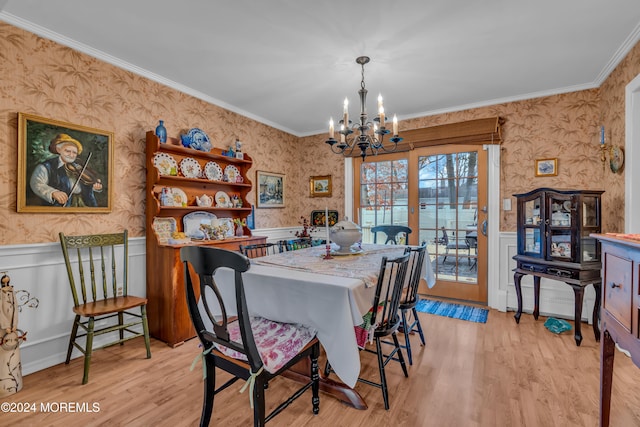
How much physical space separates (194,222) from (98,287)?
99cm

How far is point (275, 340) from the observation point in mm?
1547

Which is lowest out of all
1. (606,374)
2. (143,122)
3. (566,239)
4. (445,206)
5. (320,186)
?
(606,374)

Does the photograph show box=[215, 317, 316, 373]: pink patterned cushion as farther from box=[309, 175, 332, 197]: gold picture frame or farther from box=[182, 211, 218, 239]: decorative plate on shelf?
box=[309, 175, 332, 197]: gold picture frame

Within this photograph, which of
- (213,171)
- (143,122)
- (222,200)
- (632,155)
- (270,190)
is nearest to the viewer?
(632,155)

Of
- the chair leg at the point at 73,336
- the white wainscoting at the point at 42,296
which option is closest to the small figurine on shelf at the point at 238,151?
the white wainscoting at the point at 42,296

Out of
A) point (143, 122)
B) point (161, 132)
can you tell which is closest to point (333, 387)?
point (161, 132)

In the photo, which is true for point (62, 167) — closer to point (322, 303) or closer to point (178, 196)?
point (178, 196)

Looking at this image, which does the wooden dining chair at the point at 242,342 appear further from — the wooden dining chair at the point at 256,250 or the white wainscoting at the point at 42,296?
the white wainscoting at the point at 42,296

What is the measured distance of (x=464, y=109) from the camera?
3.75 metres

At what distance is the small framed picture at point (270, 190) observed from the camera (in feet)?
14.0

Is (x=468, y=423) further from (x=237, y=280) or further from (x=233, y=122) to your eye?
(x=233, y=122)

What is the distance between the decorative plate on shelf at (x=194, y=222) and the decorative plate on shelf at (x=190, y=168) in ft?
1.32

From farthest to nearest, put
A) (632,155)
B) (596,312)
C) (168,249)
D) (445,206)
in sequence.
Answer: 1. (445,206)
2. (596,312)
3. (168,249)
4. (632,155)

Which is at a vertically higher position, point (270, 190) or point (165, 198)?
point (270, 190)
